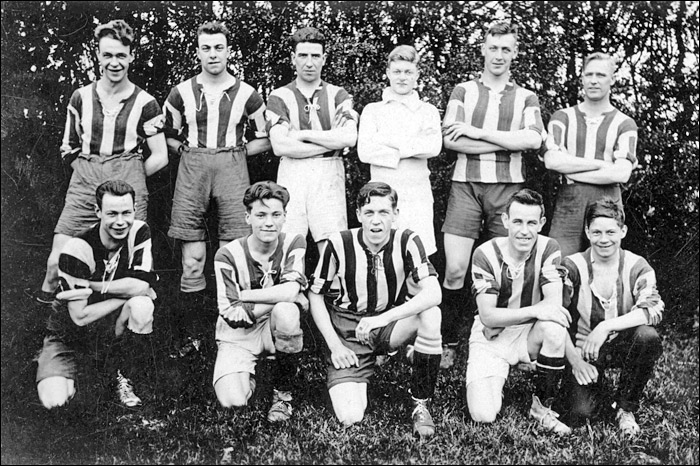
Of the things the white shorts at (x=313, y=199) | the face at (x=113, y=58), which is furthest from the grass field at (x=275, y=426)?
the face at (x=113, y=58)

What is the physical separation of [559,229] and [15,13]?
4070 millimetres

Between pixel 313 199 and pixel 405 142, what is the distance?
2.33ft

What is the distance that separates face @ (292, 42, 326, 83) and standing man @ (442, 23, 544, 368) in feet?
3.11

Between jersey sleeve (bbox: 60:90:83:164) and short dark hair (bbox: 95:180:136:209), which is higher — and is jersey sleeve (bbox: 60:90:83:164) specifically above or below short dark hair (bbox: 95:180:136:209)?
above

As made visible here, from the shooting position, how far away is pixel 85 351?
4.71 m

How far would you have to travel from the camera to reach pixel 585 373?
15.2 feet

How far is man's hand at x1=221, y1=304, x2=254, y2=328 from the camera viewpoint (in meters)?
4.55

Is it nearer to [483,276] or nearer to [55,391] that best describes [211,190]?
[55,391]

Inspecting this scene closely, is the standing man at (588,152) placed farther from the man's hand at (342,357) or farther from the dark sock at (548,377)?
the man's hand at (342,357)

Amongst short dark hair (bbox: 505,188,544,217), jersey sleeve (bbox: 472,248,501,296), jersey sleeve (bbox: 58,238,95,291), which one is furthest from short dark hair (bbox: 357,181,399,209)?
jersey sleeve (bbox: 58,238,95,291)

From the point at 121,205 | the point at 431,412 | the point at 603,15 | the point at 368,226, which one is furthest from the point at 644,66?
the point at 121,205

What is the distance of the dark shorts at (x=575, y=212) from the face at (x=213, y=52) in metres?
2.49

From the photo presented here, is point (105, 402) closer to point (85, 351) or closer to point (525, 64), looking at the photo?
point (85, 351)

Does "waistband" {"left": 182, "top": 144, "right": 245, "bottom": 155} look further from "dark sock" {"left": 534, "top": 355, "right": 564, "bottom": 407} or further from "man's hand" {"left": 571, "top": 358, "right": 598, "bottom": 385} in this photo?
"man's hand" {"left": 571, "top": 358, "right": 598, "bottom": 385}
